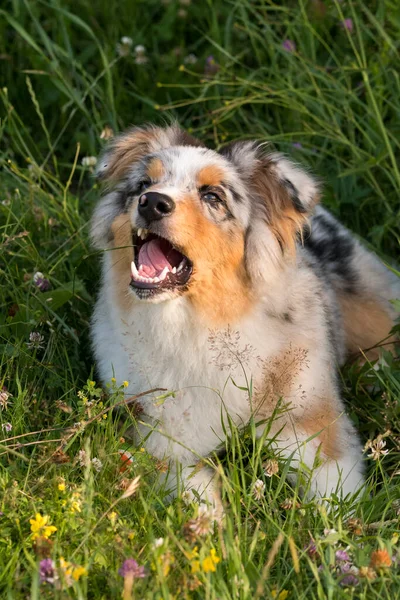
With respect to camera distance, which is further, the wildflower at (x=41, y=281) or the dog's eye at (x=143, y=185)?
the wildflower at (x=41, y=281)

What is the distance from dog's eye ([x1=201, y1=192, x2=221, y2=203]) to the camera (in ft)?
10.8

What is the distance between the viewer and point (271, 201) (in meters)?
3.40

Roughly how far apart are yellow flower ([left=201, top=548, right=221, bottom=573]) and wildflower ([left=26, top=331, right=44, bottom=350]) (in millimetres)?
1555

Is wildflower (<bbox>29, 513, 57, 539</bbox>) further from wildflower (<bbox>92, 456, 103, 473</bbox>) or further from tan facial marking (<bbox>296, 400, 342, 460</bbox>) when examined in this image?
tan facial marking (<bbox>296, 400, 342, 460</bbox>)

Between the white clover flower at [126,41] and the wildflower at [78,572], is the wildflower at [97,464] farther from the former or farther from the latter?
the white clover flower at [126,41]

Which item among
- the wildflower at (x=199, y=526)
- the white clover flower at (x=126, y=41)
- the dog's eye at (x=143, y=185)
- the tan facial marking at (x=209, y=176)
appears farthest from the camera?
the white clover flower at (x=126, y=41)

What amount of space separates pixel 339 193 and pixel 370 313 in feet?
2.69

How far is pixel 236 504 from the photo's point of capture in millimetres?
2816

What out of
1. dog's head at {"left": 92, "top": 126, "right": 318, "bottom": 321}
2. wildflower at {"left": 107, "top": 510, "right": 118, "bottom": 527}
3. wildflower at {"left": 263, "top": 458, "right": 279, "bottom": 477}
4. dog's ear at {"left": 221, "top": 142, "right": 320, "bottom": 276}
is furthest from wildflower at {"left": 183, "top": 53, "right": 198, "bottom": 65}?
wildflower at {"left": 107, "top": 510, "right": 118, "bottom": 527}

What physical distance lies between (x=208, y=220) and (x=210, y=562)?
134 cm

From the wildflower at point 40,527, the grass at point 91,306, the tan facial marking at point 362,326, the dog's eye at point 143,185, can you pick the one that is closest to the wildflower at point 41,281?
the grass at point 91,306

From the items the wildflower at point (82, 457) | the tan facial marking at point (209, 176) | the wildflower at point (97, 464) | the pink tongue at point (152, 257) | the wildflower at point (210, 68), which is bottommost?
the wildflower at point (97, 464)

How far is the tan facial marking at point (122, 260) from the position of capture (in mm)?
3379

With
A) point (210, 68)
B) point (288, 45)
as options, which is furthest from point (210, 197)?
point (210, 68)
